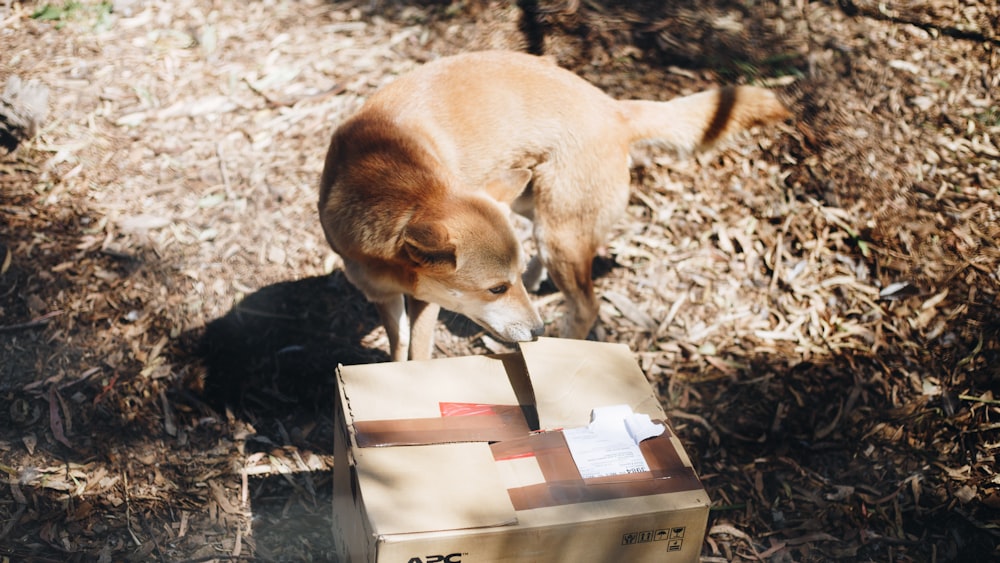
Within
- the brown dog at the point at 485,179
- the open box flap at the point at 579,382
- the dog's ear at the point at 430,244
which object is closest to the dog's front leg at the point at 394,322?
the brown dog at the point at 485,179

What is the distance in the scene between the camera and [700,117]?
4.17 metres

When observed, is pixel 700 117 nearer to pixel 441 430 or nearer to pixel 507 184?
pixel 507 184

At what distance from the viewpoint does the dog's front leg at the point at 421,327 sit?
3951mm

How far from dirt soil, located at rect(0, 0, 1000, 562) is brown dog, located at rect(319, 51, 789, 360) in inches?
18.8

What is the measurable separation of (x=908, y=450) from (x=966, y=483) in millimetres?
282

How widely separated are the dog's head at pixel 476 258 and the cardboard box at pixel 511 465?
68 centimetres

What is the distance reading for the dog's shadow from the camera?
4.07 m

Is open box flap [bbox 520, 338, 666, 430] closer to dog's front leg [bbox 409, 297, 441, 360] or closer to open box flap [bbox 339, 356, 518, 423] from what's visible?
open box flap [bbox 339, 356, 518, 423]

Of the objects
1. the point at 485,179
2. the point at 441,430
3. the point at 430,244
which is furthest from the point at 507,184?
the point at 441,430

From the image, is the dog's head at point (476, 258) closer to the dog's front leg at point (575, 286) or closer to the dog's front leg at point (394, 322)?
the dog's front leg at point (394, 322)

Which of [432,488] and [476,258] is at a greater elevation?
[432,488]

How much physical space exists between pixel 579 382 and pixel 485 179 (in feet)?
5.25

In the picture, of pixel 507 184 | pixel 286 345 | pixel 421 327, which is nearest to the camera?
pixel 507 184

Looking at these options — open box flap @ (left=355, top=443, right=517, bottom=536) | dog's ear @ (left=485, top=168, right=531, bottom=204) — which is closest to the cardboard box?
open box flap @ (left=355, top=443, right=517, bottom=536)
